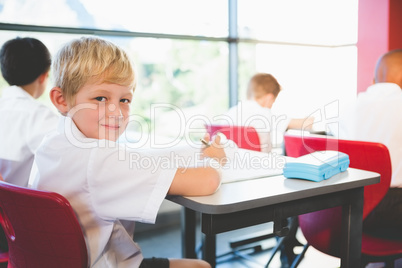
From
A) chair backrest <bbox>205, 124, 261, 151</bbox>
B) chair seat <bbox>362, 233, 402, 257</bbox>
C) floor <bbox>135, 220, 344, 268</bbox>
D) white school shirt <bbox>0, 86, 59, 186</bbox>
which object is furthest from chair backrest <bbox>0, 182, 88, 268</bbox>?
floor <bbox>135, 220, 344, 268</bbox>

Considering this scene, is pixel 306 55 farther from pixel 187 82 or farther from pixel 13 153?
pixel 13 153

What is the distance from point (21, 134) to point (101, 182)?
908mm

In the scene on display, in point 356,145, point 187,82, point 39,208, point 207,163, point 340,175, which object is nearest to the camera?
point 39,208

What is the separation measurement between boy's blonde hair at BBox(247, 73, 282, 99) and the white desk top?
1.93 meters

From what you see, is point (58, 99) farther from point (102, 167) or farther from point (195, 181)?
point (195, 181)

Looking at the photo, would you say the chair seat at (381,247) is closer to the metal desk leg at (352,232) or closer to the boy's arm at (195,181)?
the metal desk leg at (352,232)

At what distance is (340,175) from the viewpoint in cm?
124

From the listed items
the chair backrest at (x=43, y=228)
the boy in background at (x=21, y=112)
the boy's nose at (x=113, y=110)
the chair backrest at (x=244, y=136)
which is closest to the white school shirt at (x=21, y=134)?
the boy in background at (x=21, y=112)

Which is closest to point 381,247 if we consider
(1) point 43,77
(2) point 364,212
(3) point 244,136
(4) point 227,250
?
(2) point 364,212

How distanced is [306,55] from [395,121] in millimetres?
2412

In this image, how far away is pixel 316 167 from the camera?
3.73ft

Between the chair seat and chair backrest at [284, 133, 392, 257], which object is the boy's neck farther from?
the chair seat

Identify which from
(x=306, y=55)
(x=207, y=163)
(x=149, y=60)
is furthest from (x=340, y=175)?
(x=306, y=55)

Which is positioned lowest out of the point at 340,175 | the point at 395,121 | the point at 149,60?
the point at 340,175
